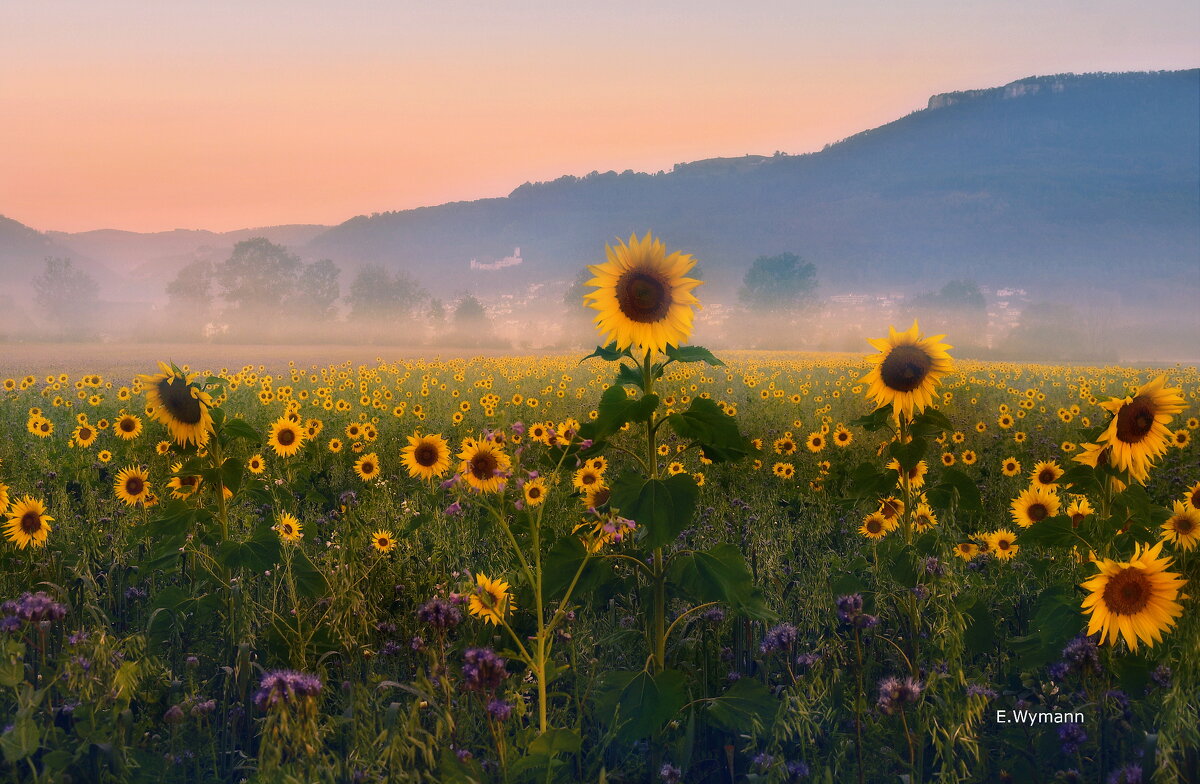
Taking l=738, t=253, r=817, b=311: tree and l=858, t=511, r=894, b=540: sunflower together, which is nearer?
l=858, t=511, r=894, b=540: sunflower

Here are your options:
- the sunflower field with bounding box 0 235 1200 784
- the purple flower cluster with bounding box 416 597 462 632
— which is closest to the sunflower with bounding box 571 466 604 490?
the sunflower field with bounding box 0 235 1200 784

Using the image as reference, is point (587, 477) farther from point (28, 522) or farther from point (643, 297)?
point (28, 522)

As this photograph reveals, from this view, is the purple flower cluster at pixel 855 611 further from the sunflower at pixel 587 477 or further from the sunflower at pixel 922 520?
the sunflower at pixel 587 477

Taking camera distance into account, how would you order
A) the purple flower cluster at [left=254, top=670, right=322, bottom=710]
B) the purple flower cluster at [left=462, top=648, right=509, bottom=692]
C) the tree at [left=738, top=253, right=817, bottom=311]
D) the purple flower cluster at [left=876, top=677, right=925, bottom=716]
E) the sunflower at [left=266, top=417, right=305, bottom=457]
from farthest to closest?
1. the tree at [left=738, top=253, right=817, bottom=311]
2. the sunflower at [left=266, top=417, right=305, bottom=457]
3. the purple flower cluster at [left=876, top=677, right=925, bottom=716]
4. the purple flower cluster at [left=462, top=648, right=509, bottom=692]
5. the purple flower cluster at [left=254, top=670, right=322, bottom=710]

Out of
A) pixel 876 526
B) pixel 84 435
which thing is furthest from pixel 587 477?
pixel 84 435

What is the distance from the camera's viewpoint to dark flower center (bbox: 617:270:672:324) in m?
3.01

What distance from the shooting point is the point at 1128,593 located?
2.74 m

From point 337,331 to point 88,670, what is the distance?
8921 cm

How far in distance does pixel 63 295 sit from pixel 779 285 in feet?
336

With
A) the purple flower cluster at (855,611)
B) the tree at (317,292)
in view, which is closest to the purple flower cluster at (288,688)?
the purple flower cluster at (855,611)

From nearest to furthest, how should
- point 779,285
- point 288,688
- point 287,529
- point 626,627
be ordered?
point 288,688 < point 626,627 < point 287,529 < point 779,285

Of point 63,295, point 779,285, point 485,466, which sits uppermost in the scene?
point 63,295

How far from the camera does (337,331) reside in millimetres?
86750

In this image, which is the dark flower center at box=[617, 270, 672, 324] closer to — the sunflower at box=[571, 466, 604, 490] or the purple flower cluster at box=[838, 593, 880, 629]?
the purple flower cluster at box=[838, 593, 880, 629]
